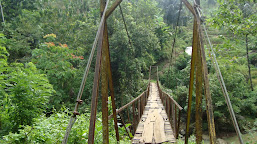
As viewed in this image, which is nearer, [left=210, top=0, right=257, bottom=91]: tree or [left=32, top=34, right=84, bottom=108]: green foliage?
[left=210, top=0, right=257, bottom=91]: tree

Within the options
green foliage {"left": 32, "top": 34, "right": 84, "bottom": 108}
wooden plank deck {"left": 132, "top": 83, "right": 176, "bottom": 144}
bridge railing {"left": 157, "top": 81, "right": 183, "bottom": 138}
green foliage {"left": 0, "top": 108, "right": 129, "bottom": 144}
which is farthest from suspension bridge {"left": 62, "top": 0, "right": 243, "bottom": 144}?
green foliage {"left": 32, "top": 34, "right": 84, "bottom": 108}

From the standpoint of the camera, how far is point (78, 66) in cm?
855

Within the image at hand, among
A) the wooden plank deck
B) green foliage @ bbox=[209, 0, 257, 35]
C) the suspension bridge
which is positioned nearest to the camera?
the suspension bridge

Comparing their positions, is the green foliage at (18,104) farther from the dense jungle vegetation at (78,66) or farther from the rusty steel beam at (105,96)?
the rusty steel beam at (105,96)

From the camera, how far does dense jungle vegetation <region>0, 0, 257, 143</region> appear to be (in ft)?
8.45

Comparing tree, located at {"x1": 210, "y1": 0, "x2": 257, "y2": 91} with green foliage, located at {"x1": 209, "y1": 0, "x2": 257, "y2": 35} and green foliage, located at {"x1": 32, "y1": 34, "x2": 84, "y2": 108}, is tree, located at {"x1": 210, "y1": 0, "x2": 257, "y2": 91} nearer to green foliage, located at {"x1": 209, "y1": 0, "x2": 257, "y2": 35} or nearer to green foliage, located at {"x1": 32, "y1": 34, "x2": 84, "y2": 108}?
green foliage, located at {"x1": 209, "y1": 0, "x2": 257, "y2": 35}

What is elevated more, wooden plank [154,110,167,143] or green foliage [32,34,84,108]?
green foliage [32,34,84,108]

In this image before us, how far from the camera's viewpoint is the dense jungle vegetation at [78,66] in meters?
2.57

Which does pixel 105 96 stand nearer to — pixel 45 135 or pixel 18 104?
pixel 45 135

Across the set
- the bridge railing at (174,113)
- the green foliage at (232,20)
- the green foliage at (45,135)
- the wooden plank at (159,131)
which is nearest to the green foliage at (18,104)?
the green foliage at (45,135)

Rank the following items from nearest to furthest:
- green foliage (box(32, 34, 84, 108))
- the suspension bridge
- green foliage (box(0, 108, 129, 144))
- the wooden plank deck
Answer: the suspension bridge < green foliage (box(0, 108, 129, 144)) < the wooden plank deck < green foliage (box(32, 34, 84, 108))

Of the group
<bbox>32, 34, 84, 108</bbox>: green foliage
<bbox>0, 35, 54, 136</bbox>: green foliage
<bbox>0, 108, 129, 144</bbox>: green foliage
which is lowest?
<bbox>0, 108, 129, 144</bbox>: green foliage

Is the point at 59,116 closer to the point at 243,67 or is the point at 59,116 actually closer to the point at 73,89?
the point at 73,89

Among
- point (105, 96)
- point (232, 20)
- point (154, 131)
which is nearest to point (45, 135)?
point (105, 96)
